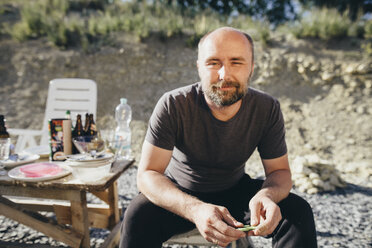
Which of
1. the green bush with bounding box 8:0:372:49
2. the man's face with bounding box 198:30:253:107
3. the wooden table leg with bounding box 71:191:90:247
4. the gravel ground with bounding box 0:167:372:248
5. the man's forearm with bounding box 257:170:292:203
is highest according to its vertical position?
the green bush with bounding box 8:0:372:49

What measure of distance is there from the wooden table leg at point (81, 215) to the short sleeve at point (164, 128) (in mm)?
583

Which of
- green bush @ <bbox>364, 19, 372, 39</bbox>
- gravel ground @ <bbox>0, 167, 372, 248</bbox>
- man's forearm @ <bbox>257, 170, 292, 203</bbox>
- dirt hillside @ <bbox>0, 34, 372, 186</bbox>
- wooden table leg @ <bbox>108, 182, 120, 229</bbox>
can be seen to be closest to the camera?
man's forearm @ <bbox>257, 170, 292, 203</bbox>

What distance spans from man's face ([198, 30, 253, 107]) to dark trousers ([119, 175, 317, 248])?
711 millimetres

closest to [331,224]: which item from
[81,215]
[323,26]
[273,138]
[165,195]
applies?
[273,138]

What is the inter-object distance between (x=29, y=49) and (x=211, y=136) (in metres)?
8.03

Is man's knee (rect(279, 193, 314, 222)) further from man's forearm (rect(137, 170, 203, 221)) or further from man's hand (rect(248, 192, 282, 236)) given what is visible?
Answer: man's forearm (rect(137, 170, 203, 221))

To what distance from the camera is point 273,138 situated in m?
1.70

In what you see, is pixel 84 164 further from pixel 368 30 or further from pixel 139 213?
pixel 368 30

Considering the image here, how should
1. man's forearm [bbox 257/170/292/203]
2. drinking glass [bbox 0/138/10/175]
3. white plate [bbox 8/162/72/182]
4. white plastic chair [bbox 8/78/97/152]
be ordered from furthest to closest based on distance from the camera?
1. white plastic chair [bbox 8/78/97/152]
2. drinking glass [bbox 0/138/10/175]
3. white plate [bbox 8/162/72/182]
4. man's forearm [bbox 257/170/292/203]

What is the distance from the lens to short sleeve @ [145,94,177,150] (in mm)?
Answer: 1588

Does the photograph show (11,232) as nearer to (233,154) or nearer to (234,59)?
(233,154)

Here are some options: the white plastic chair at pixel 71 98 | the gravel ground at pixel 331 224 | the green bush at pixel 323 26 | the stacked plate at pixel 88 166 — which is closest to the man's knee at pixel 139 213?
the stacked plate at pixel 88 166

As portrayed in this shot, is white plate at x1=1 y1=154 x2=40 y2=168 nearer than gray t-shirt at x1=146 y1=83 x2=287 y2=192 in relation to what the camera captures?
No

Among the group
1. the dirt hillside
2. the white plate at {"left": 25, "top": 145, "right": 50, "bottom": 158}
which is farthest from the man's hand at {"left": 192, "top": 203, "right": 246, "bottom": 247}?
the dirt hillside
